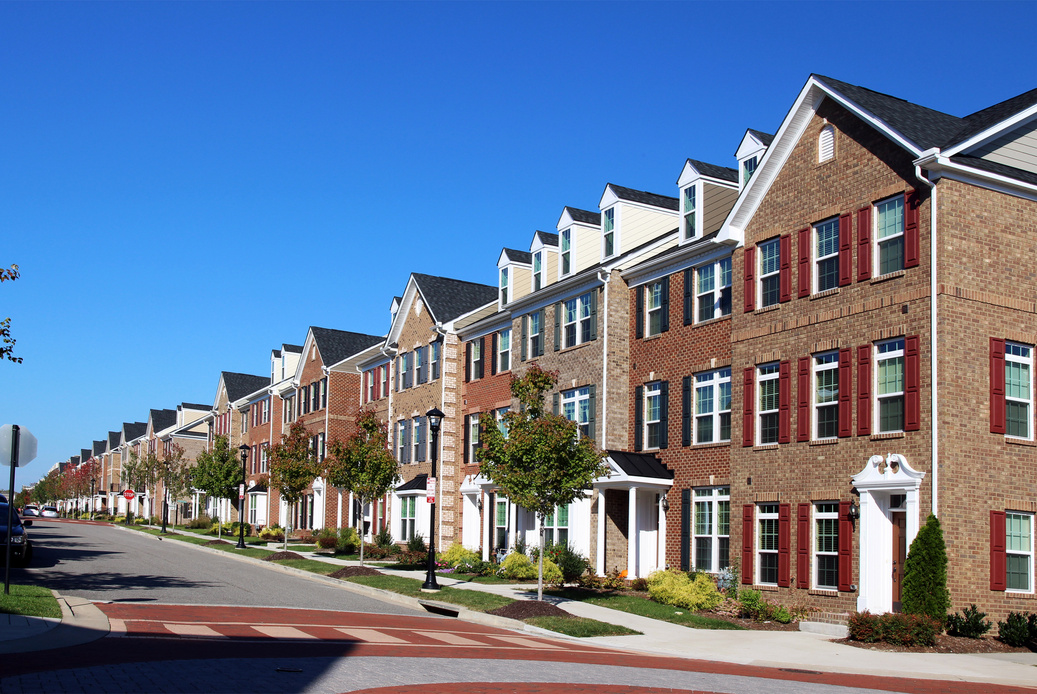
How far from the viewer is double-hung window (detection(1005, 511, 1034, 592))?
20.7 m

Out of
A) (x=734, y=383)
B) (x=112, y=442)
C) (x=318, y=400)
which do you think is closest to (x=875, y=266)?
(x=734, y=383)

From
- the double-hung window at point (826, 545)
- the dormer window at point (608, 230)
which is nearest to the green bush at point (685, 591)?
the double-hung window at point (826, 545)

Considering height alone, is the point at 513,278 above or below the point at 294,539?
above

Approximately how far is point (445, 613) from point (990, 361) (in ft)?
43.4

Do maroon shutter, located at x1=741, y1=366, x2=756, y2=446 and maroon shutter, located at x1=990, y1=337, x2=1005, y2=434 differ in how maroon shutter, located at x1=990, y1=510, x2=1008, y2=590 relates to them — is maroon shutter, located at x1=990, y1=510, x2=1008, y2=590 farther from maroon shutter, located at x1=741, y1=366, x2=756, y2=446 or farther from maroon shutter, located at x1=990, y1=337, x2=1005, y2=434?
maroon shutter, located at x1=741, y1=366, x2=756, y2=446

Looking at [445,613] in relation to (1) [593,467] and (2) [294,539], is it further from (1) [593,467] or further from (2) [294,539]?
(2) [294,539]

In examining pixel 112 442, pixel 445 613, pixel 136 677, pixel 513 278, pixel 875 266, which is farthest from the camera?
pixel 112 442

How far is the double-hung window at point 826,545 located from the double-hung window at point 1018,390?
158 inches

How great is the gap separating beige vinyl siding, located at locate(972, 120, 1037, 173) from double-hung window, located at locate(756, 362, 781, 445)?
262 inches

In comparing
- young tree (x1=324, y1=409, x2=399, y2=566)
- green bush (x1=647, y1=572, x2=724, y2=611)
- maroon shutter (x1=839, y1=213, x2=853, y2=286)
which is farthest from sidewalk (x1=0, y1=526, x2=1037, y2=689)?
young tree (x1=324, y1=409, x2=399, y2=566)

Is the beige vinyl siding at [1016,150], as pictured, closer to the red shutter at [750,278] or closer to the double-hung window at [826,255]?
the double-hung window at [826,255]

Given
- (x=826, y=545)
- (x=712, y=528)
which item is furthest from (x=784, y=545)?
(x=712, y=528)

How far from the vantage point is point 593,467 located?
81.2 ft

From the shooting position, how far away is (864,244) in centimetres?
2253
